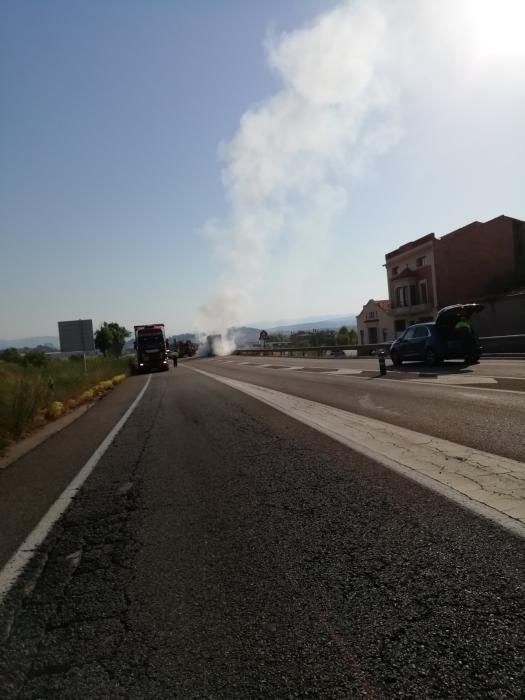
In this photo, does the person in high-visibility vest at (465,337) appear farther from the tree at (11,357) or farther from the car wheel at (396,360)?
the tree at (11,357)

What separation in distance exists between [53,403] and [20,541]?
10680 millimetres

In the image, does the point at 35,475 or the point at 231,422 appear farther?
the point at 231,422

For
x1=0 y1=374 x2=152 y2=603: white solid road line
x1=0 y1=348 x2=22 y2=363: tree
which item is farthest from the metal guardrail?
x1=0 y1=348 x2=22 y2=363: tree

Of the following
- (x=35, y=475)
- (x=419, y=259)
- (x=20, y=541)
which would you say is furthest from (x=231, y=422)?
(x=419, y=259)

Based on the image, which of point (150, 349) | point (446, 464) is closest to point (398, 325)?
point (150, 349)

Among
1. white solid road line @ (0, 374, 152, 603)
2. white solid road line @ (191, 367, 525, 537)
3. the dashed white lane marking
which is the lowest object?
white solid road line @ (0, 374, 152, 603)

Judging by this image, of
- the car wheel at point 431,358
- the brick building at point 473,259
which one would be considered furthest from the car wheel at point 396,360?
the brick building at point 473,259

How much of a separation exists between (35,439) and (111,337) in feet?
347

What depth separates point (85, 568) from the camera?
4074 millimetres

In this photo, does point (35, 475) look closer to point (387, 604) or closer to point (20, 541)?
point (20, 541)

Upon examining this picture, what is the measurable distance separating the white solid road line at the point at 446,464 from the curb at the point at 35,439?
→ 484cm

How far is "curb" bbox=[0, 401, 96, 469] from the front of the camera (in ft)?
29.7

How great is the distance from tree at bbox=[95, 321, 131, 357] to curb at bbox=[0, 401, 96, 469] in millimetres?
92385

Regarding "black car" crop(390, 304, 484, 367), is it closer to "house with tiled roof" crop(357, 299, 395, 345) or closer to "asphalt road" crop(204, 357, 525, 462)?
"asphalt road" crop(204, 357, 525, 462)
